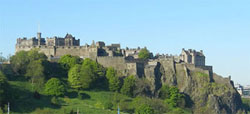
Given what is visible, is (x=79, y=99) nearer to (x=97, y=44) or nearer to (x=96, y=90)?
(x=96, y=90)

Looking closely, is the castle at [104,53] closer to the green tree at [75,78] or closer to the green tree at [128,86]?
the green tree at [128,86]

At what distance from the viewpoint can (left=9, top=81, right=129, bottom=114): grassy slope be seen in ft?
261

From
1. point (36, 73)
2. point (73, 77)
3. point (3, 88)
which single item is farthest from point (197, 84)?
point (3, 88)

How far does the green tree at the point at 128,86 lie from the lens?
92.9m

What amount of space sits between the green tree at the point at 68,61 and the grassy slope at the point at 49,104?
8545 mm

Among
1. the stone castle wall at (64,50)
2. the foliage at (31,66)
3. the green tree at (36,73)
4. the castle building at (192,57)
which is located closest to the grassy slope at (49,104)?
the green tree at (36,73)

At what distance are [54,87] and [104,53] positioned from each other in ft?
70.0

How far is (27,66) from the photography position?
91875 mm

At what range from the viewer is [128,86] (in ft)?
305

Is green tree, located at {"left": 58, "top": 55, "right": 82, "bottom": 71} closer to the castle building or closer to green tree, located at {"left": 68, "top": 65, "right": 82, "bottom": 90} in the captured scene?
green tree, located at {"left": 68, "top": 65, "right": 82, "bottom": 90}

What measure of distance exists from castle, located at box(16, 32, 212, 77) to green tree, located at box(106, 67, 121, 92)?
11.4 ft

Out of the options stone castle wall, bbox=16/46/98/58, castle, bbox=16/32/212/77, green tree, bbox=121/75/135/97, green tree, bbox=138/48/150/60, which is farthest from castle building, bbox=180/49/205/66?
green tree, bbox=121/75/135/97

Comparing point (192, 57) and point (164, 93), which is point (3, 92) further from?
point (192, 57)

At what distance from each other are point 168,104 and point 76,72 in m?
15.4
